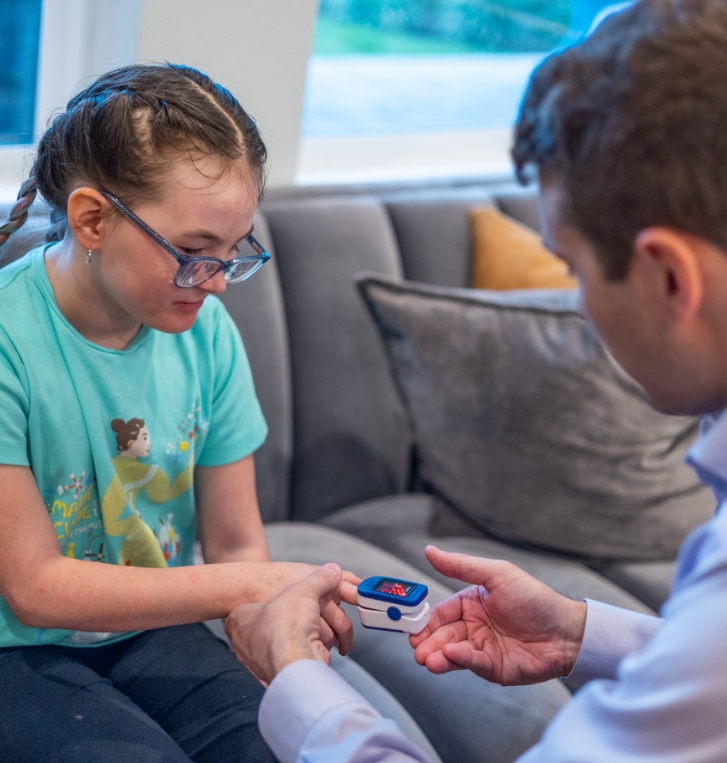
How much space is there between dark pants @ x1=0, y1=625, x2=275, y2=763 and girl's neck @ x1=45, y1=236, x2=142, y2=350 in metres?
0.41

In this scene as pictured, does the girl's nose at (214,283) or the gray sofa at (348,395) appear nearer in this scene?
the girl's nose at (214,283)

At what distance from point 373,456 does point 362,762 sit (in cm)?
117

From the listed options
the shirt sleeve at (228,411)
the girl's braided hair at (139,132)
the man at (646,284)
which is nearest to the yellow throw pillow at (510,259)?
the shirt sleeve at (228,411)

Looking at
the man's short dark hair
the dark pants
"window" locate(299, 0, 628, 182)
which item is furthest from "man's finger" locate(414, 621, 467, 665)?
"window" locate(299, 0, 628, 182)

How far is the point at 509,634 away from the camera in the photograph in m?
1.12

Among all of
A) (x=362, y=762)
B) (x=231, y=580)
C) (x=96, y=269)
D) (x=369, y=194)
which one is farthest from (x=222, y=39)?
(x=362, y=762)

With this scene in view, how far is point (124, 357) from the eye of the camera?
1.18m

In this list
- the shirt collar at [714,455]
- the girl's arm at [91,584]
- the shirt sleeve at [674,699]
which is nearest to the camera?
the shirt sleeve at [674,699]

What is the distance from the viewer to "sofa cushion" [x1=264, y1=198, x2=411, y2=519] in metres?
1.85

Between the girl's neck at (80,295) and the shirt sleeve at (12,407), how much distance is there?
0.10 metres

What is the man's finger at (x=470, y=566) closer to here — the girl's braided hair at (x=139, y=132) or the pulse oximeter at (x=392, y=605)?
the pulse oximeter at (x=392, y=605)

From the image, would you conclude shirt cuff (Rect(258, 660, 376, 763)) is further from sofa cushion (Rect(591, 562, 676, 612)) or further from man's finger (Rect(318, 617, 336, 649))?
sofa cushion (Rect(591, 562, 676, 612))

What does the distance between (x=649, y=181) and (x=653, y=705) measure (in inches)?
15.7

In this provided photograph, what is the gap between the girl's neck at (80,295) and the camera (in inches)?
44.8
